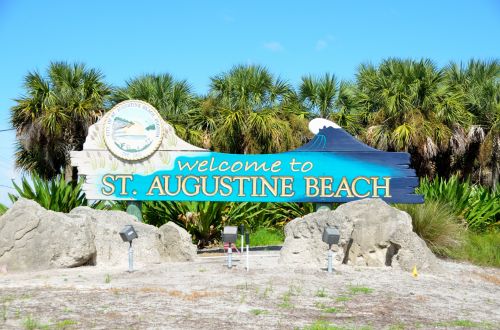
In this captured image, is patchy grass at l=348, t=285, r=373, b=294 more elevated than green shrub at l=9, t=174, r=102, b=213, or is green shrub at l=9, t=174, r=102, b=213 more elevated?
green shrub at l=9, t=174, r=102, b=213

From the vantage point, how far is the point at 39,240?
433 inches

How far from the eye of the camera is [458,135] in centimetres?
2461

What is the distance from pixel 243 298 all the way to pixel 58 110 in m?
17.2

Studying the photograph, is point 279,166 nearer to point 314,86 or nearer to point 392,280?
point 392,280

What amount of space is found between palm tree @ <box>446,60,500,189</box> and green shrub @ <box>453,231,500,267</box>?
10.3 m

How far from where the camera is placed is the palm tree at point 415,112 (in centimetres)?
2283

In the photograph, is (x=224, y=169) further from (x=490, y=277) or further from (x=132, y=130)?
(x=490, y=277)

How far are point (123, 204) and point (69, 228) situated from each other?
587 centimetres

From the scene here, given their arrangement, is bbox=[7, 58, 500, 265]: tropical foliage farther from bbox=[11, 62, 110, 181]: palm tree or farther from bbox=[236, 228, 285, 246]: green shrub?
bbox=[236, 228, 285, 246]: green shrub

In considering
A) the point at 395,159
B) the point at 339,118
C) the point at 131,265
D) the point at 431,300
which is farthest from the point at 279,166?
the point at 339,118

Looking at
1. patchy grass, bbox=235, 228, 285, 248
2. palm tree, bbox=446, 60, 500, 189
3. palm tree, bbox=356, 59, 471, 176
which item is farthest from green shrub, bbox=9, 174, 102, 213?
palm tree, bbox=446, 60, 500, 189

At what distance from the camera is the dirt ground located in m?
6.76

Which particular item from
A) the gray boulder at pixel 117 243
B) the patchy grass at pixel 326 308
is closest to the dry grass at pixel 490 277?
the patchy grass at pixel 326 308

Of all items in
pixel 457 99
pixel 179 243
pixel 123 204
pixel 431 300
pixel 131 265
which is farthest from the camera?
pixel 457 99
